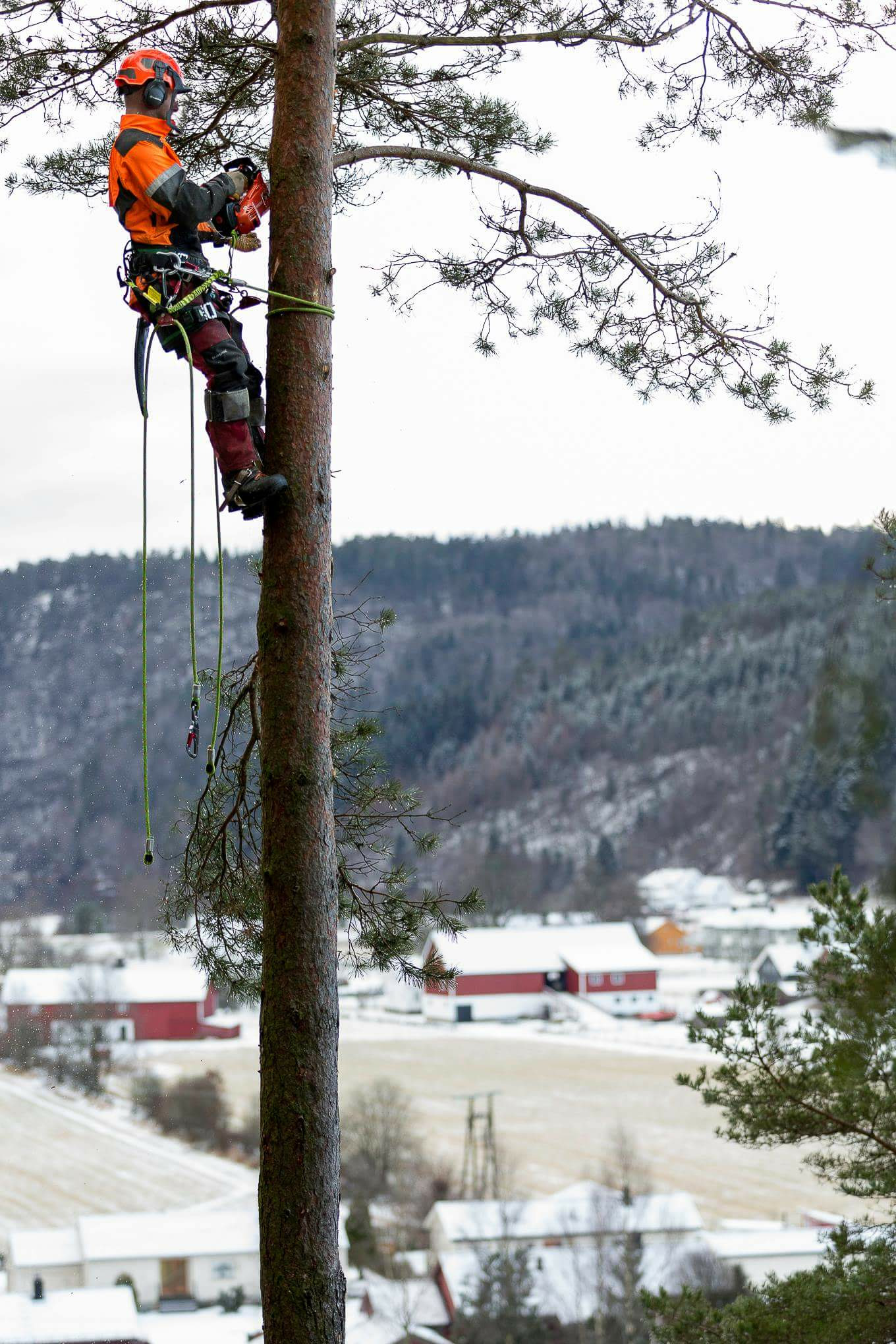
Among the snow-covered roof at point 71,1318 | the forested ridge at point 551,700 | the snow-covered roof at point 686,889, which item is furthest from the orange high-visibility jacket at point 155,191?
the snow-covered roof at point 686,889

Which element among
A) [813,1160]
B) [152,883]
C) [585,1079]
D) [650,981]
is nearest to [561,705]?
[650,981]

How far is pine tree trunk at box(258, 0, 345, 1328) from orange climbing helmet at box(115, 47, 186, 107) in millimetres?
281

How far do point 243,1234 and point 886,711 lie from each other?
19.5 metres

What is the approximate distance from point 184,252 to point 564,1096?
29359 mm

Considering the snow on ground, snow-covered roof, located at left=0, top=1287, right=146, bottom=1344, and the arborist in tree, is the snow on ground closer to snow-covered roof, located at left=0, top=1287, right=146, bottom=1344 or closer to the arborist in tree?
snow-covered roof, located at left=0, top=1287, right=146, bottom=1344

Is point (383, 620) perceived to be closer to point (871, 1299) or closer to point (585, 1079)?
point (871, 1299)

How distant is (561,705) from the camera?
7862 centimetres

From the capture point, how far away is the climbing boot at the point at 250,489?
9.52ft

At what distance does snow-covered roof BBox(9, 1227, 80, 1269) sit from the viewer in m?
17.3

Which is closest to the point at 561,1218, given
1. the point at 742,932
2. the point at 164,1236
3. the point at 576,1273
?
the point at 576,1273

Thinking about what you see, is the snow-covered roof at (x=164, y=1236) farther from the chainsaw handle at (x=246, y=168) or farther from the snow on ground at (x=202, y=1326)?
the chainsaw handle at (x=246, y=168)

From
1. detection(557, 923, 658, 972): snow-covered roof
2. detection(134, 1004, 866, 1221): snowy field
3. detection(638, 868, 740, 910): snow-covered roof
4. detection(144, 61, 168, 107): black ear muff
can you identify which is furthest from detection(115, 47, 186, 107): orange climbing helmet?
detection(638, 868, 740, 910): snow-covered roof

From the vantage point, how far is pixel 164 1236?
18.4 meters

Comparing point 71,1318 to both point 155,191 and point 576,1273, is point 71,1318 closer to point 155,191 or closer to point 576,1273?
point 576,1273
